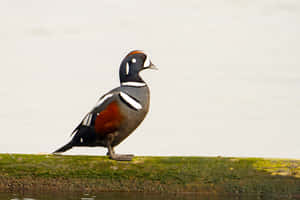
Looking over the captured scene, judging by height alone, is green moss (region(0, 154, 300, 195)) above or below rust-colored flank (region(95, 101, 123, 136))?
below

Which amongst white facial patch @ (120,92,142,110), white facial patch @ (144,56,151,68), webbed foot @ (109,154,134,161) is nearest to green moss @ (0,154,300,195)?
webbed foot @ (109,154,134,161)

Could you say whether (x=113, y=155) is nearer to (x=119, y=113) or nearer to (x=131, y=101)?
(x=119, y=113)

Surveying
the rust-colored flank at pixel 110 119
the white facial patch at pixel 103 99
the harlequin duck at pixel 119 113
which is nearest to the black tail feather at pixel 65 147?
the harlequin duck at pixel 119 113

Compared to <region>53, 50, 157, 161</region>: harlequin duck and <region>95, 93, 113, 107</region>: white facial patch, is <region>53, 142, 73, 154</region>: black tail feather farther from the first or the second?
<region>95, 93, 113, 107</region>: white facial patch

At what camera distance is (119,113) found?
22.9 feet

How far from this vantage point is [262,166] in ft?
21.3

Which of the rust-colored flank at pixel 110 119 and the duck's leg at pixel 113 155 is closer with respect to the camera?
the duck's leg at pixel 113 155

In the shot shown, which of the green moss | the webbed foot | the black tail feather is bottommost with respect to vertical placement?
the green moss

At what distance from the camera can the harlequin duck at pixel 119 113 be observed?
22.9 feet

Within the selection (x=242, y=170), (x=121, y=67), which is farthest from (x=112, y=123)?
(x=242, y=170)

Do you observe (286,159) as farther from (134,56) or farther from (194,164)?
(134,56)

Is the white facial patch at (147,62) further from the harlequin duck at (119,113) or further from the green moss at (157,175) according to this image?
the green moss at (157,175)

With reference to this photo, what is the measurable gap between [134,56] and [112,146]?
1447 mm

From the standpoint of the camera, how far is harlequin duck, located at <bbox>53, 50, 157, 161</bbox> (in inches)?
274
